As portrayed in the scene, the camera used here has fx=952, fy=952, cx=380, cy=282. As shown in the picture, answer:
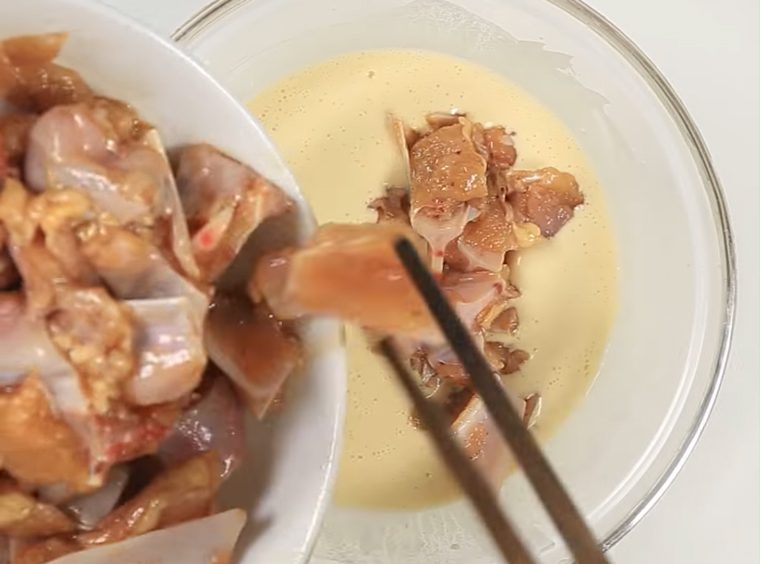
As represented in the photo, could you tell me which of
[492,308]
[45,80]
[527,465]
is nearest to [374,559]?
[492,308]

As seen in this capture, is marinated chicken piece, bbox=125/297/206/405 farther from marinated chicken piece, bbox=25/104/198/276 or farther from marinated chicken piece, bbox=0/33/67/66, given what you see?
marinated chicken piece, bbox=0/33/67/66

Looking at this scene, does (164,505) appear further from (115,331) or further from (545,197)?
(545,197)

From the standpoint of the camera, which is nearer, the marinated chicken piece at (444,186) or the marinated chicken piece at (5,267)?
the marinated chicken piece at (5,267)

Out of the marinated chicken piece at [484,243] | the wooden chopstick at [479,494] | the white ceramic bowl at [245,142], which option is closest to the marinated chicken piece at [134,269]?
the white ceramic bowl at [245,142]

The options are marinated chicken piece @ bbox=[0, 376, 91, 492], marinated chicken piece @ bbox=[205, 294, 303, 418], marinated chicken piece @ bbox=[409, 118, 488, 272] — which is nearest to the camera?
marinated chicken piece @ bbox=[0, 376, 91, 492]

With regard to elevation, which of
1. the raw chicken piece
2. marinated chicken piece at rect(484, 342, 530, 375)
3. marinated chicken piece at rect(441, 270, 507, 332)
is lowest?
the raw chicken piece

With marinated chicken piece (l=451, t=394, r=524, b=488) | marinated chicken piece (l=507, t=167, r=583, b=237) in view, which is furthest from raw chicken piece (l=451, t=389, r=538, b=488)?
marinated chicken piece (l=507, t=167, r=583, b=237)

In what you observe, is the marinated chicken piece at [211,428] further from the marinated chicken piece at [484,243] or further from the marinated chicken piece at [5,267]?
the marinated chicken piece at [484,243]

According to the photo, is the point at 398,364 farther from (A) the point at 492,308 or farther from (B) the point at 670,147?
(B) the point at 670,147
